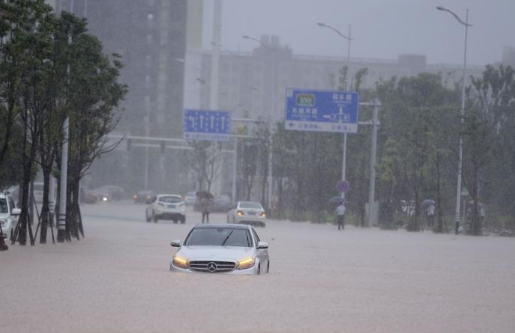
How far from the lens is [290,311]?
15.1m

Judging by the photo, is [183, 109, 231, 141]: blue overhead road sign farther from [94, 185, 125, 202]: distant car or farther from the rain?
[94, 185, 125, 202]: distant car

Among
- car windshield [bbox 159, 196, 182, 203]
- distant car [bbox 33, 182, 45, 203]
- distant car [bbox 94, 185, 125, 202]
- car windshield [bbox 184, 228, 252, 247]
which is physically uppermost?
car windshield [bbox 184, 228, 252, 247]

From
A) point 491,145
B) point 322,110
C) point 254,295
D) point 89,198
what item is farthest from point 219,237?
point 89,198

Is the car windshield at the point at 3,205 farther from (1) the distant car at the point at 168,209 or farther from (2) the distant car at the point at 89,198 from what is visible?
(2) the distant car at the point at 89,198

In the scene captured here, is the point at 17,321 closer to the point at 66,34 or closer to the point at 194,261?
the point at 194,261

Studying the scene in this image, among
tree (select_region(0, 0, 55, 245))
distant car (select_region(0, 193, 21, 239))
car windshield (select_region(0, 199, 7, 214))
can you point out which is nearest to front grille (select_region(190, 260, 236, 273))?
tree (select_region(0, 0, 55, 245))

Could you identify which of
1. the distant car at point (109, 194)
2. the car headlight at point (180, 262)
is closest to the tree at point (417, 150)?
the distant car at point (109, 194)

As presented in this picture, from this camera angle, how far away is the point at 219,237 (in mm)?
21625

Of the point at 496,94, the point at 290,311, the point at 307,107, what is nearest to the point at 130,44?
the point at 496,94

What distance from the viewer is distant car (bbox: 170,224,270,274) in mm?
20016

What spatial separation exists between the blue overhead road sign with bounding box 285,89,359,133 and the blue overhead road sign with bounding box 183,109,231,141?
1335cm

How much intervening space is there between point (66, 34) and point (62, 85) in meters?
2.10

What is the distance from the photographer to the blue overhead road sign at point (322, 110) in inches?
2259

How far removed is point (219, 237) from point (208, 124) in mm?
49123
